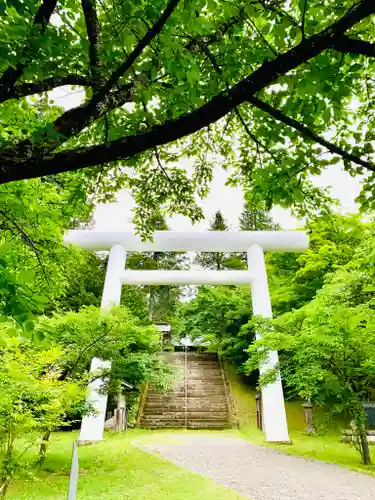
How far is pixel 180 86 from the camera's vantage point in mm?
1734

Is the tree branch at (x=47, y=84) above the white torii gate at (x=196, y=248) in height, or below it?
below

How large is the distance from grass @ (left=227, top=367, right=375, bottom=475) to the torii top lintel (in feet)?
15.1

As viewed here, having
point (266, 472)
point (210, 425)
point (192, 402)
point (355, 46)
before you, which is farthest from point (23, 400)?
point (192, 402)

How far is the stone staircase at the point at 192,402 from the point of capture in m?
11.4

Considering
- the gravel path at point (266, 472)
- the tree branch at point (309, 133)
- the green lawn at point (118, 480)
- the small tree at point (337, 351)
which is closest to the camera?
the tree branch at point (309, 133)

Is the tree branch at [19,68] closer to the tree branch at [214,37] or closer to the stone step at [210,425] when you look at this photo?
the tree branch at [214,37]

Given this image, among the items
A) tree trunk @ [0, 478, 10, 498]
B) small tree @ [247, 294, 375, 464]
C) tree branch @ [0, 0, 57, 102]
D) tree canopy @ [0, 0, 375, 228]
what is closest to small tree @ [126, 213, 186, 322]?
small tree @ [247, 294, 375, 464]

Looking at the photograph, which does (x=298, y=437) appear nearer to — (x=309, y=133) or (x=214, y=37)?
(x=309, y=133)

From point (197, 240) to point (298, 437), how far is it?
5631 mm

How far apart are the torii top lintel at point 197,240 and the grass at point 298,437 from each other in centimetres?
460

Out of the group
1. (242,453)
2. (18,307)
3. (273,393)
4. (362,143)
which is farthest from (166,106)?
(273,393)

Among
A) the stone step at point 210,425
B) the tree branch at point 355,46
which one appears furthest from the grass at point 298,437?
the tree branch at point 355,46

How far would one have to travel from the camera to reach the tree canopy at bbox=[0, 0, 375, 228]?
129cm

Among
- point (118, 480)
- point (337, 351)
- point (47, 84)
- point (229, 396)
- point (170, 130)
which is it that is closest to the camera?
point (170, 130)
